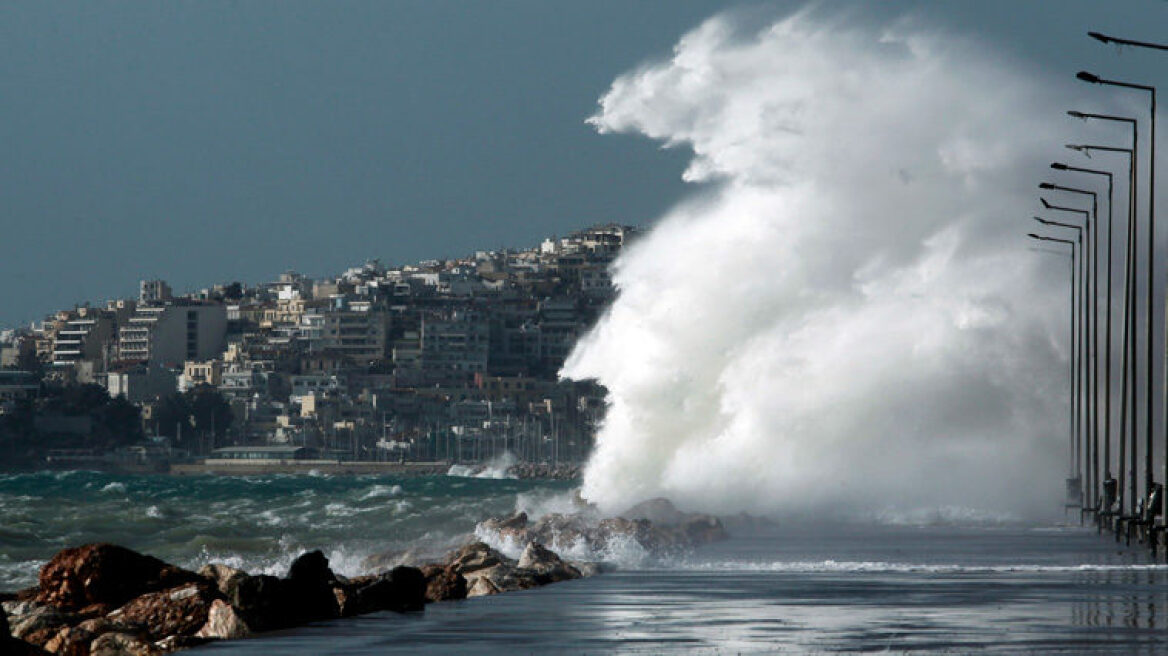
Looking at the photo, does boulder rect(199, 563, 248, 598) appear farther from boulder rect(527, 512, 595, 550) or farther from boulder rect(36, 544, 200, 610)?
boulder rect(527, 512, 595, 550)

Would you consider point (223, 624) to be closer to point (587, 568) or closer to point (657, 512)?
point (587, 568)

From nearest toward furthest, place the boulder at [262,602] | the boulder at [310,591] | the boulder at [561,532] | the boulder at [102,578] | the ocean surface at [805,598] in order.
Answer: the ocean surface at [805,598] < the boulder at [262,602] < the boulder at [310,591] < the boulder at [102,578] < the boulder at [561,532]

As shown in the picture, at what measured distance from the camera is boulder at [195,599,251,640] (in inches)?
755

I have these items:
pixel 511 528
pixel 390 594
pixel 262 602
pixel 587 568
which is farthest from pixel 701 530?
pixel 262 602

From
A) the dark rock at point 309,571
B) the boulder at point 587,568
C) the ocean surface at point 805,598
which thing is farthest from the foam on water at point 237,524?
the dark rock at point 309,571

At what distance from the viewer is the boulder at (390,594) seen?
21.9 metres

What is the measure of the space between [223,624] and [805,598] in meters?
6.40

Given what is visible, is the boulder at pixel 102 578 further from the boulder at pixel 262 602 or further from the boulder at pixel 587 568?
the boulder at pixel 587 568

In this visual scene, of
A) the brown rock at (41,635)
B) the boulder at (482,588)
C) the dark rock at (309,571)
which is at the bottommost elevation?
the boulder at (482,588)

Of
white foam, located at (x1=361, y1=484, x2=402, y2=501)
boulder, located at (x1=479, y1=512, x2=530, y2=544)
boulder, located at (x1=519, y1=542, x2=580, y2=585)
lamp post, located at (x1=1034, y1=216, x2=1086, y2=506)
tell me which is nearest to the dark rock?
boulder, located at (x1=519, y1=542, x2=580, y2=585)

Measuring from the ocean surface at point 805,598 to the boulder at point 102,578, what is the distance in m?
2.68

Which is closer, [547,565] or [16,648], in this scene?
[16,648]

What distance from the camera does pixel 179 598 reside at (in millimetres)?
20766

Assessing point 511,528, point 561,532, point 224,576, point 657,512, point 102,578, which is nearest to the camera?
point 224,576
